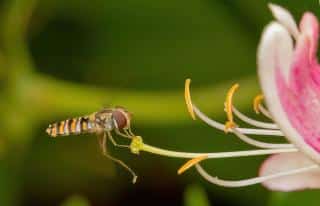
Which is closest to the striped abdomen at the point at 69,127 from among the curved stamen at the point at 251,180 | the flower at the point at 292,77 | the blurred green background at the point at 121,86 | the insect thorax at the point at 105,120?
the insect thorax at the point at 105,120

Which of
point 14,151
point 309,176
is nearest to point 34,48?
point 14,151

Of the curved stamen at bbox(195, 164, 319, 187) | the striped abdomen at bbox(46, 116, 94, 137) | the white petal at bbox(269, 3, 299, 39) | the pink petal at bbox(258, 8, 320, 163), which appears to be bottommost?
the curved stamen at bbox(195, 164, 319, 187)

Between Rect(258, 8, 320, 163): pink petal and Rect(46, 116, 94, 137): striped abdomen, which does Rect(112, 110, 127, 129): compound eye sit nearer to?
Rect(46, 116, 94, 137): striped abdomen

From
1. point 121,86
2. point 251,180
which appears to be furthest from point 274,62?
point 121,86

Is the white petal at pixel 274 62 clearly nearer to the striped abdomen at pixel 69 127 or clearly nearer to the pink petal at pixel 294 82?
the pink petal at pixel 294 82

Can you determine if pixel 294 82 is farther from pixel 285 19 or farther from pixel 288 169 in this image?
pixel 288 169

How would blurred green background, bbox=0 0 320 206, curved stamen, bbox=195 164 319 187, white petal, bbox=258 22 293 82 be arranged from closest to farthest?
white petal, bbox=258 22 293 82, curved stamen, bbox=195 164 319 187, blurred green background, bbox=0 0 320 206

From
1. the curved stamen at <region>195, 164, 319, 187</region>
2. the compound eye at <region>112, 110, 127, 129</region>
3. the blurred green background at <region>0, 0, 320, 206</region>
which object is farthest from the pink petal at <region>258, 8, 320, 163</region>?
the blurred green background at <region>0, 0, 320, 206</region>
